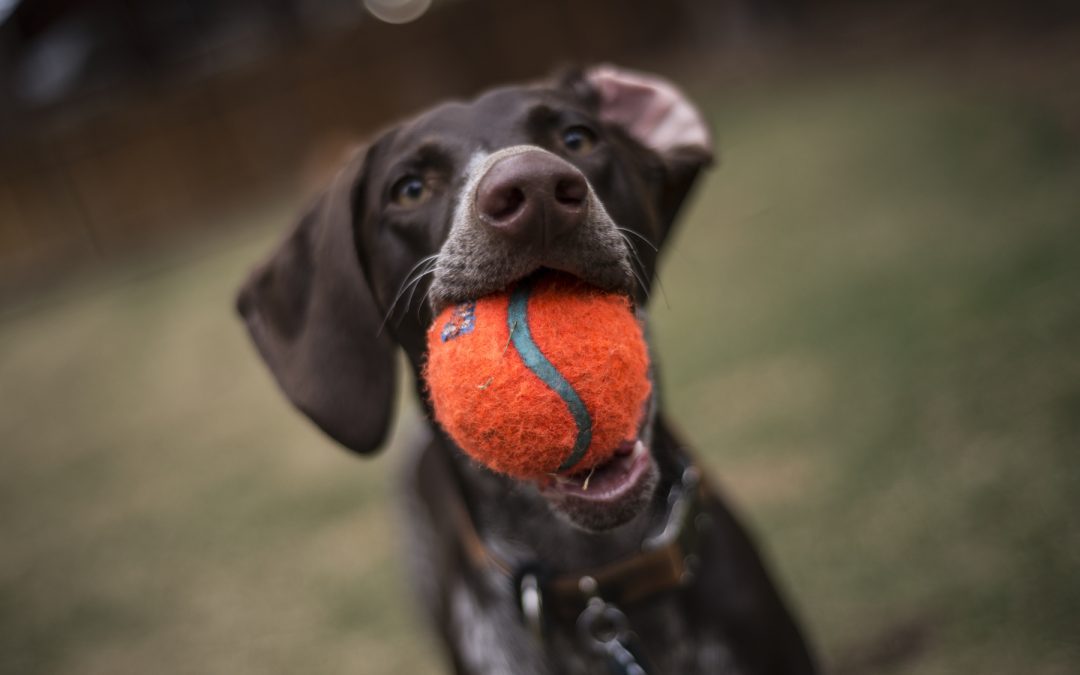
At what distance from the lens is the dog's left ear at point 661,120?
2508 millimetres

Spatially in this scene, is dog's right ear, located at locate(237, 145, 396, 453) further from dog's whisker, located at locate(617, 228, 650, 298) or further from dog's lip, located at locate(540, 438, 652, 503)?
dog's whisker, located at locate(617, 228, 650, 298)

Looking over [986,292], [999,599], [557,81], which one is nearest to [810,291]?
[986,292]

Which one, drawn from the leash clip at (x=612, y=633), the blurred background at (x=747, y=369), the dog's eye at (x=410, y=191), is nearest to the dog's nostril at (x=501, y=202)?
the dog's eye at (x=410, y=191)

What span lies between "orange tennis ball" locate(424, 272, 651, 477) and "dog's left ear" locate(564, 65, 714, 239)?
2.38ft

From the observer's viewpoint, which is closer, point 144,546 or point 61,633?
point 61,633

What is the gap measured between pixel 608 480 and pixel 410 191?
855 mm

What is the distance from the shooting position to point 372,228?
7.64ft

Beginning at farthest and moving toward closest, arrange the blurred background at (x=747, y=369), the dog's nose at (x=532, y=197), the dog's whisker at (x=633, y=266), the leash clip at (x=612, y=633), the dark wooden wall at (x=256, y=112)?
the dark wooden wall at (x=256, y=112)
the blurred background at (x=747, y=369)
the leash clip at (x=612, y=633)
the dog's whisker at (x=633, y=266)
the dog's nose at (x=532, y=197)

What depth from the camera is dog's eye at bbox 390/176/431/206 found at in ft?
7.30

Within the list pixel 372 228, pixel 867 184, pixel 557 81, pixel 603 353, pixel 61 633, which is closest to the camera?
pixel 603 353

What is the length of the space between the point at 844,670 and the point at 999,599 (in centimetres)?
53

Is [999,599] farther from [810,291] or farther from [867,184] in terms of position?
[867,184]

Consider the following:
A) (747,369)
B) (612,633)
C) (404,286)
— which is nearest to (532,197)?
(404,286)

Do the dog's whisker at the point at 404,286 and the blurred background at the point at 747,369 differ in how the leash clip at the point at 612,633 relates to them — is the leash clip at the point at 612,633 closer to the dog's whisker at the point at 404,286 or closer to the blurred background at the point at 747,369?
the dog's whisker at the point at 404,286
